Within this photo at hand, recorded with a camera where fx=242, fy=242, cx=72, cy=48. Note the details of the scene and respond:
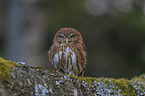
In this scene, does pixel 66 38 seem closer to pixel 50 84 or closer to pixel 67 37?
pixel 67 37

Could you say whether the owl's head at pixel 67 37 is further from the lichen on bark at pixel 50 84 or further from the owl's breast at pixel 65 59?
the lichen on bark at pixel 50 84

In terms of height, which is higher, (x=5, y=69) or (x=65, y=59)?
(x=65, y=59)

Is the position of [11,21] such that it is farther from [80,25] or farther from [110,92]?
[110,92]

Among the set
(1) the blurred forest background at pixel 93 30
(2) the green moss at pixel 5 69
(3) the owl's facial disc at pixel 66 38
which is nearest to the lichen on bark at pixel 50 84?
(2) the green moss at pixel 5 69

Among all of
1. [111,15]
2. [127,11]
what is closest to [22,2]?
[111,15]

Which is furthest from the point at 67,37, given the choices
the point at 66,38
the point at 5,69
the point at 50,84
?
the point at 5,69

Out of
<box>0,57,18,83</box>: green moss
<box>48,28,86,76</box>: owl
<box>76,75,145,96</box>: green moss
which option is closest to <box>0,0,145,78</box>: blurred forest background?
<box>48,28,86,76</box>: owl
